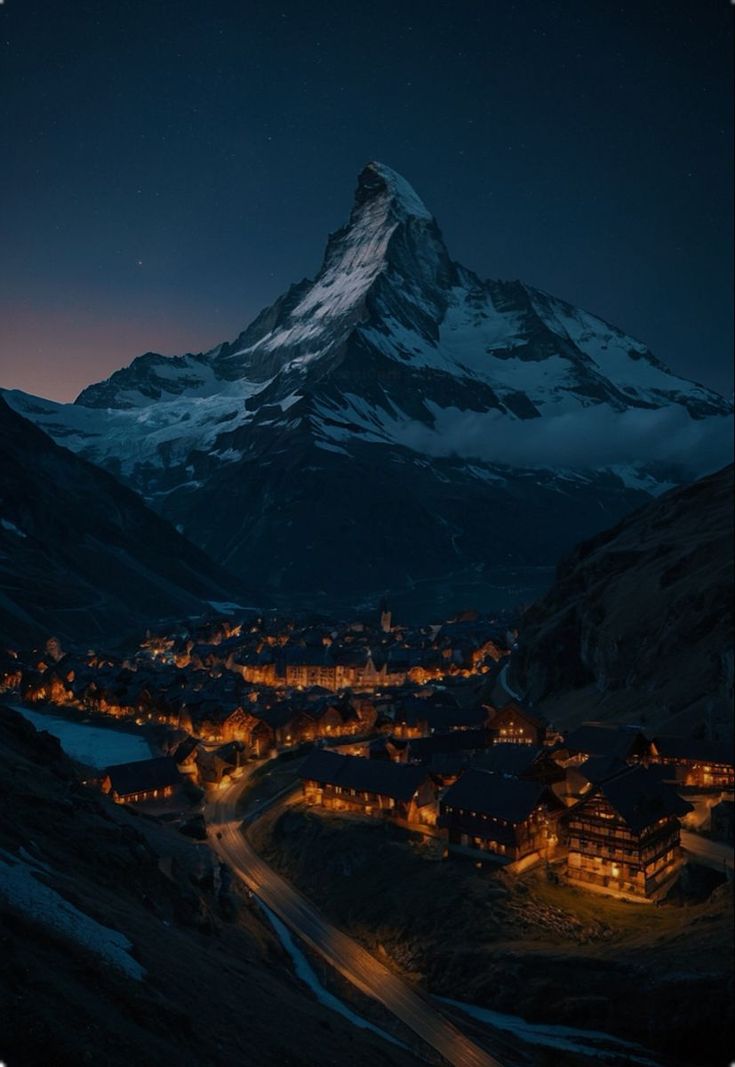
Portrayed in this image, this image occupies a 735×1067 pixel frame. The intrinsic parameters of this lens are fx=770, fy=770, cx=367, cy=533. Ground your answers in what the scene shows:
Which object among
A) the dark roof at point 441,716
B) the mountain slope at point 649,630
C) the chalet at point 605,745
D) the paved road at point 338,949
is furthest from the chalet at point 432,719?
the paved road at point 338,949

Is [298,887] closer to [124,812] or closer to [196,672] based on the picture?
[124,812]

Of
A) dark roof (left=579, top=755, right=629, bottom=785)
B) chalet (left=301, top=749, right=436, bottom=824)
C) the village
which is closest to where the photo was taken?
the village

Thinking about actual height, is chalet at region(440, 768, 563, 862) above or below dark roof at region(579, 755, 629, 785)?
below

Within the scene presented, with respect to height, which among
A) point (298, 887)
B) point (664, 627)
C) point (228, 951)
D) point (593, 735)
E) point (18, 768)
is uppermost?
point (664, 627)

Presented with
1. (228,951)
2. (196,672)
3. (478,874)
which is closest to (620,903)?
(478,874)

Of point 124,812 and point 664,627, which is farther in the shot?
point 664,627

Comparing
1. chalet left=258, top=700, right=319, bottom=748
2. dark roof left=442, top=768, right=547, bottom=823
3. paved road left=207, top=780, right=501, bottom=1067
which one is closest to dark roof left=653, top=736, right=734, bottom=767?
dark roof left=442, top=768, right=547, bottom=823

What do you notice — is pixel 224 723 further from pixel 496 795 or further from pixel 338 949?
pixel 338 949

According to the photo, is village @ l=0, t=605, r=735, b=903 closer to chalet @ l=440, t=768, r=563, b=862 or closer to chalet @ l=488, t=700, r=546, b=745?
chalet @ l=440, t=768, r=563, b=862
